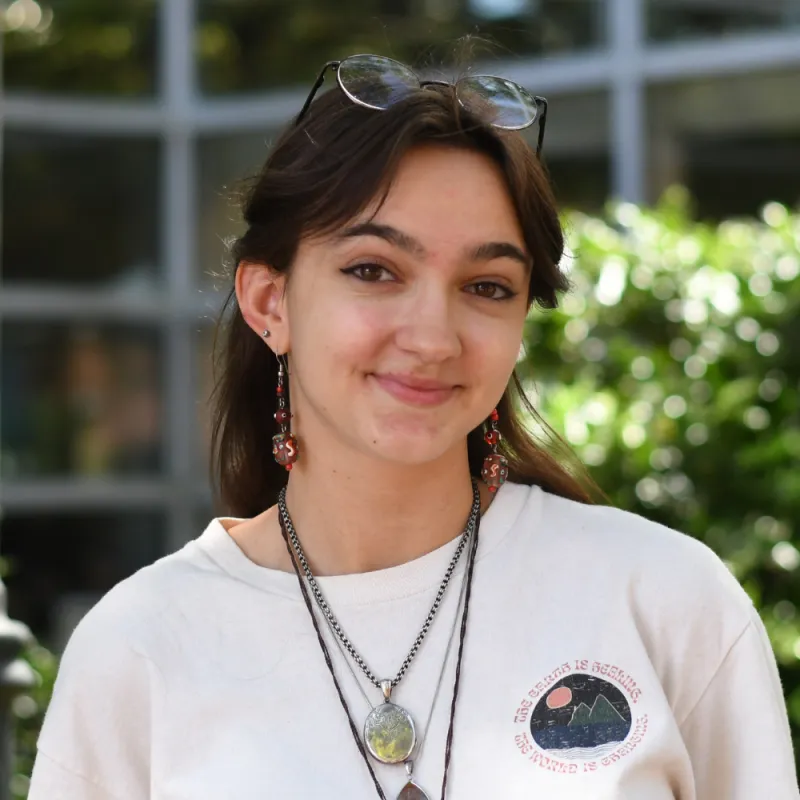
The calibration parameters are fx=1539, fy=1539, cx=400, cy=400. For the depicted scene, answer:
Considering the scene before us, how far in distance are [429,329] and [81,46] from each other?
18.5ft

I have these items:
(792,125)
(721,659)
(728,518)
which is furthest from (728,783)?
(792,125)

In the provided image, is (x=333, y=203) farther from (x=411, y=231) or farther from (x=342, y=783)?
(x=342, y=783)

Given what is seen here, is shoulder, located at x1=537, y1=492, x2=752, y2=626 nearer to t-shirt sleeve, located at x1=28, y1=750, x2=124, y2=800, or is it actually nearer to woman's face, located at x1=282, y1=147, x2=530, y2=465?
woman's face, located at x1=282, y1=147, x2=530, y2=465

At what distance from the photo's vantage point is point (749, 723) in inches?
85.1

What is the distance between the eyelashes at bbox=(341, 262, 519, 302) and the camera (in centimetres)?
218

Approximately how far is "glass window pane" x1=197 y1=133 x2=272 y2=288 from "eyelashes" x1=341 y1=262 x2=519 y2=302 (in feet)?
17.4

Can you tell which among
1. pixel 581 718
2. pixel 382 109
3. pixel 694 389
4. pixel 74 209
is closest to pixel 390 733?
pixel 581 718

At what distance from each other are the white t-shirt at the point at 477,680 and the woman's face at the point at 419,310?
255mm

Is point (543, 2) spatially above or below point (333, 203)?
above

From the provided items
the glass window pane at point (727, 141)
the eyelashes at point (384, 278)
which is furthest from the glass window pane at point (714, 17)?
the eyelashes at point (384, 278)

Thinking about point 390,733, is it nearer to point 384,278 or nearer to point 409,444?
point 409,444

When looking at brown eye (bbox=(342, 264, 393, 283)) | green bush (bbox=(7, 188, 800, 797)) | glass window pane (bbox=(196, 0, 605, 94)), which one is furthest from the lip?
glass window pane (bbox=(196, 0, 605, 94))

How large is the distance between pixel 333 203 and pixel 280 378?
403 mm

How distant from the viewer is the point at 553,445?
2.66 meters
